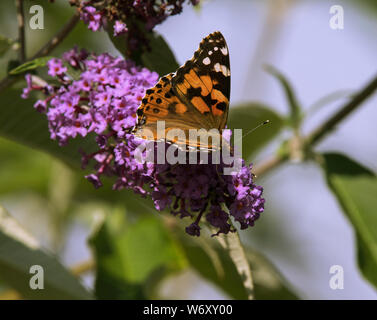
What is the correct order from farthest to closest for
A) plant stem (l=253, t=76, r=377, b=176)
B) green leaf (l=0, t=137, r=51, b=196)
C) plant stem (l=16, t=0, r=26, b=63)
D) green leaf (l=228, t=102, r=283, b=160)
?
green leaf (l=0, t=137, r=51, b=196)
green leaf (l=228, t=102, r=283, b=160)
plant stem (l=253, t=76, r=377, b=176)
plant stem (l=16, t=0, r=26, b=63)

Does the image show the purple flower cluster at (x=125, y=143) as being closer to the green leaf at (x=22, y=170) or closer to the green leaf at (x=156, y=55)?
the green leaf at (x=156, y=55)

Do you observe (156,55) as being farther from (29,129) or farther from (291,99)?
(291,99)

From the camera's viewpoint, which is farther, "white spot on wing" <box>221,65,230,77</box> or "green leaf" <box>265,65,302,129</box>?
"green leaf" <box>265,65,302,129</box>

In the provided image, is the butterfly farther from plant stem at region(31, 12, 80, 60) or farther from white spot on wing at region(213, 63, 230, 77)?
plant stem at region(31, 12, 80, 60)

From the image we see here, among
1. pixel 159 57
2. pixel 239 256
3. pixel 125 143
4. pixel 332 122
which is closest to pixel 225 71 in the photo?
pixel 159 57

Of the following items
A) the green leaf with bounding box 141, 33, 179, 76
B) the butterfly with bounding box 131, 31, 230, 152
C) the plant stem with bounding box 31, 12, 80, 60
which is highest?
the plant stem with bounding box 31, 12, 80, 60

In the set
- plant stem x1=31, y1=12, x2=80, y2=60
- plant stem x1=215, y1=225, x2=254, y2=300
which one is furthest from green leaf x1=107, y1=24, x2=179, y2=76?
plant stem x1=215, y1=225, x2=254, y2=300

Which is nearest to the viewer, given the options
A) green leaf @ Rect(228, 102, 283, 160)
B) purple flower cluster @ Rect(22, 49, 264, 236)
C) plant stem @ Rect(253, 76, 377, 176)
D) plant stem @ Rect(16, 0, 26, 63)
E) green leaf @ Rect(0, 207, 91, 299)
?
purple flower cluster @ Rect(22, 49, 264, 236)
